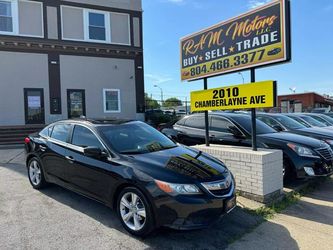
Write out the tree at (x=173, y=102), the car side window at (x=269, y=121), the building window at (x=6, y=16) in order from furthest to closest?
the tree at (x=173, y=102) → the building window at (x=6, y=16) → the car side window at (x=269, y=121)

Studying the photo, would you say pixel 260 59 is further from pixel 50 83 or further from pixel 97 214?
pixel 50 83

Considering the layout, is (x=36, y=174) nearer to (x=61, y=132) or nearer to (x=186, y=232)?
(x=61, y=132)

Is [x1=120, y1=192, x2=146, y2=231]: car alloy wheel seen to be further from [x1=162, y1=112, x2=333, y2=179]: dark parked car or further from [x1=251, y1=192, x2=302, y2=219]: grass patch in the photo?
[x1=162, y1=112, x2=333, y2=179]: dark parked car

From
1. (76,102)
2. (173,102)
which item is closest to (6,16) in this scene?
(76,102)

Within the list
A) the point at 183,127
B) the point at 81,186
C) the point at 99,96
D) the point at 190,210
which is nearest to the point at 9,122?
the point at 99,96

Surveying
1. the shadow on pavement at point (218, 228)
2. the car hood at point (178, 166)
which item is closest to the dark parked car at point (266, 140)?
the shadow on pavement at point (218, 228)

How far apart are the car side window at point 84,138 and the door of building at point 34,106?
11.8m

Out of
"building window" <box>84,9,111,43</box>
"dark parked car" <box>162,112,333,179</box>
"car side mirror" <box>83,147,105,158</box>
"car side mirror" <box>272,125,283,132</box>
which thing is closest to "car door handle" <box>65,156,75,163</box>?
"car side mirror" <box>83,147,105,158</box>

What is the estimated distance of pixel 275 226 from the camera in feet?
15.0

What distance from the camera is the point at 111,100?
17922 mm

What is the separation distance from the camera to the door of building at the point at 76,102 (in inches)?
660

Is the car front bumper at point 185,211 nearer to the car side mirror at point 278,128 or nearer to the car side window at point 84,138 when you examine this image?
the car side window at point 84,138

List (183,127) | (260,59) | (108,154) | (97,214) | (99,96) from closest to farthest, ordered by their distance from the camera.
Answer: (108,154) < (97,214) < (260,59) < (183,127) < (99,96)

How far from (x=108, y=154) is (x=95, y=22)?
14.9 metres
